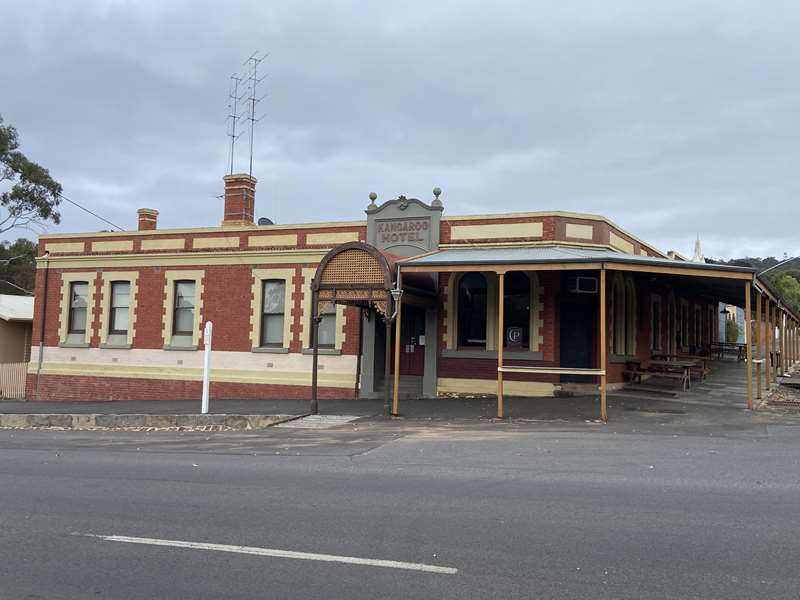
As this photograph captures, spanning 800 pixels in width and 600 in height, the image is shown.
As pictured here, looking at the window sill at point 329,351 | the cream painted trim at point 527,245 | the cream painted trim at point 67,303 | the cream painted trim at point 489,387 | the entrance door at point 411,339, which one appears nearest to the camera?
the cream painted trim at point 527,245

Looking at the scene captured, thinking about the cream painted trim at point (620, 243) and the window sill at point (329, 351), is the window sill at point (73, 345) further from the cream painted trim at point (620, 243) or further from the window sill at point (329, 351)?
the cream painted trim at point (620, 243)

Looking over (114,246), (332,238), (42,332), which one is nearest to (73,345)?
(42,332)

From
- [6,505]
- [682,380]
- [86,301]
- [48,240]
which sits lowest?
[6,505]

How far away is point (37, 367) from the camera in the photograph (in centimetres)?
2392

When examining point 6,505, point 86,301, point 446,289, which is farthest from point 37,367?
point 6,505

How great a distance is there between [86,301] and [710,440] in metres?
19.5

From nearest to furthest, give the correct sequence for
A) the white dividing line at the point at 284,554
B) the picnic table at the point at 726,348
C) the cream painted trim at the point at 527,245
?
1. the white dividing line at the point at 284,554
2. the cream painted trim at the point at 527,245
3. the picnic table at the point at 726,348

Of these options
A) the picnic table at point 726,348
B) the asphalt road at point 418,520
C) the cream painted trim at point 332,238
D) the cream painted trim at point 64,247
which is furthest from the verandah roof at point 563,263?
the picnic table at point 726,348

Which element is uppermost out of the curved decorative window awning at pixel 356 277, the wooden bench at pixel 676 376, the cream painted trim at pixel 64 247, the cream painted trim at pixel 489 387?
the cream painted trim at pixel 64 247

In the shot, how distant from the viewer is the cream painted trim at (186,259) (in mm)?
20375

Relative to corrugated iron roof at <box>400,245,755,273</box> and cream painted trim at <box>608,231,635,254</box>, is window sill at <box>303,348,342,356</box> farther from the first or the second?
cream painted trim at <box>608,231,635,254</box>

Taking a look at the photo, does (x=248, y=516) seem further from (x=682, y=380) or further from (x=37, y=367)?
(x=37, y=367)

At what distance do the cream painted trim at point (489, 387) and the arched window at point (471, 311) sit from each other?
3.10 ft

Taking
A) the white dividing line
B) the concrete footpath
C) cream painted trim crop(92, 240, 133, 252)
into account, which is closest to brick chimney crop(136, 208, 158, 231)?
cream painted trim crop(92, 240, 133, 252)
